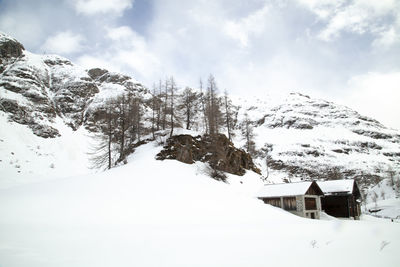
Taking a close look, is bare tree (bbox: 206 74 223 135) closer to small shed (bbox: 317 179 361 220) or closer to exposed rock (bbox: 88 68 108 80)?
small shed (bbox: 317 179 361 220)

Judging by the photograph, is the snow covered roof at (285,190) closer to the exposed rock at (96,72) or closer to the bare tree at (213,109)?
the bare tree at (213,109)

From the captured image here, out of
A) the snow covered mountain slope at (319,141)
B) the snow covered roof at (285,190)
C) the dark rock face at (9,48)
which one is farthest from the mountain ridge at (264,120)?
the snow covered roof at (285,190)

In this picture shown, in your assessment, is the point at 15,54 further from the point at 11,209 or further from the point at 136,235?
the point at 136,235

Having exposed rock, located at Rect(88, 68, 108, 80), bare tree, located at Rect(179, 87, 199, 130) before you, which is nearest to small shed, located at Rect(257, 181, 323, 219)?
bare tree, located at Rect(179, 87, 199, 130)

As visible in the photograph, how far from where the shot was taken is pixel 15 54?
80562 millimetres

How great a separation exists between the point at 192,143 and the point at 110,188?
686 inches

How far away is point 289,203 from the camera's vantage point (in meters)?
31.5

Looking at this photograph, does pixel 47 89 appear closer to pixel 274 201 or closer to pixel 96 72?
pixel 96 72

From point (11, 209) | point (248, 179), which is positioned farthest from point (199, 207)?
point (248, 179)

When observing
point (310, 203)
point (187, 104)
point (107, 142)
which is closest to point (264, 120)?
point (187, 104)

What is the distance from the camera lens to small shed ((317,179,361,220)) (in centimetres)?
3791

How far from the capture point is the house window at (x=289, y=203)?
31205mm

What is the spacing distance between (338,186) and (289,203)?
45.6 feet

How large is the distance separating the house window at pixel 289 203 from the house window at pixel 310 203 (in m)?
1.71
